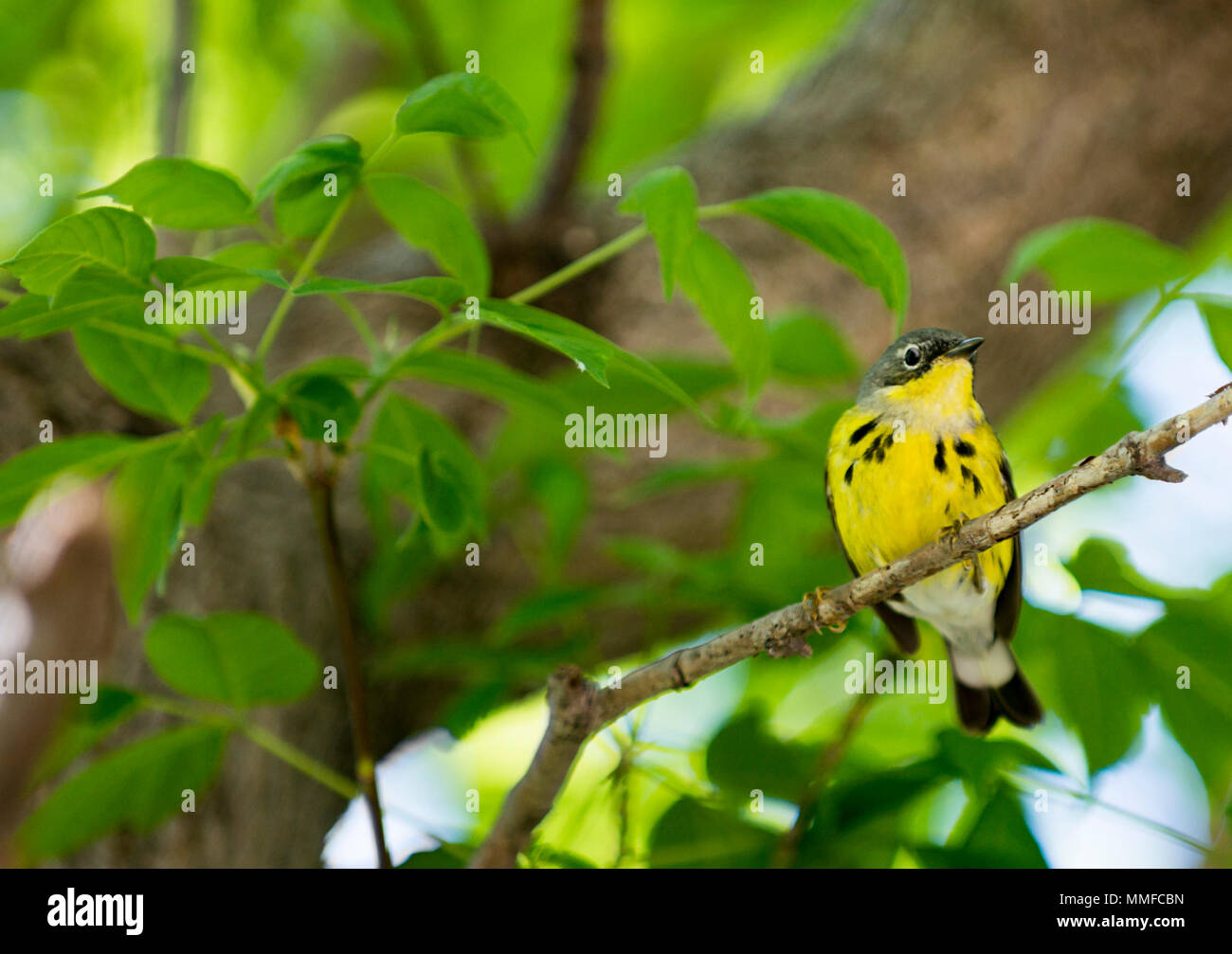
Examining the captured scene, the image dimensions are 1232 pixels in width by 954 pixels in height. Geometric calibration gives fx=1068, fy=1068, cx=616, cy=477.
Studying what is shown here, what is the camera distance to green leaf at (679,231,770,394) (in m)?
1.43

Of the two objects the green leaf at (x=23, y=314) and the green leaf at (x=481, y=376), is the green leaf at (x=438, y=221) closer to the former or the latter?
the green leaf at (x=481, y=376)

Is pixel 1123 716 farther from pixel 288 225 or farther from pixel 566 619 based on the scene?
pixel 288 225

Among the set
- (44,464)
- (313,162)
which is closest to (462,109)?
(313,162)

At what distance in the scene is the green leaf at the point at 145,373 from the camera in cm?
154

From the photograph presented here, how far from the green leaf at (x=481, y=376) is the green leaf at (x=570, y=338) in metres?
0.21

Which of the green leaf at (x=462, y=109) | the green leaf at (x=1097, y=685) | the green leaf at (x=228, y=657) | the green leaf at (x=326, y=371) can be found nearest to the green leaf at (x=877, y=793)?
the green leaf at (x=1097, y=685)

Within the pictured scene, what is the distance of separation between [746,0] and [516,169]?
1.11 metres

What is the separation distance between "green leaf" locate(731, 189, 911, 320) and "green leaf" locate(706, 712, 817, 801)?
2.72 ft

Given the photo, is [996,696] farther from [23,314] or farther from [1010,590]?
[23,314]

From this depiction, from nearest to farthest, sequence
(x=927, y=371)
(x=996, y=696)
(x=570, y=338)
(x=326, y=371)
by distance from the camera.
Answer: (x=570, y=338) → (x=326, y=371) → (x=927, y=371) → (x=996, y=696)

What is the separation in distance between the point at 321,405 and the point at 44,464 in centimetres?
42

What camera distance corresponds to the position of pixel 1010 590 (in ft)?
6.77

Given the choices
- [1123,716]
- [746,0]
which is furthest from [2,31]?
[1123,716]

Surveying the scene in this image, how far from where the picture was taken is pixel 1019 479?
2.45 meters
